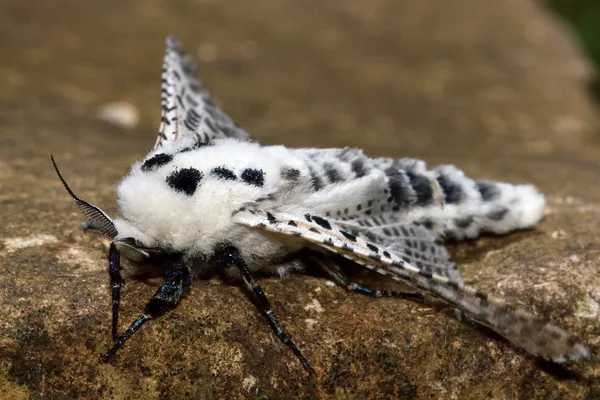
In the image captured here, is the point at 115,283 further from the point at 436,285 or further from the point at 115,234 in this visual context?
the point at 436,285

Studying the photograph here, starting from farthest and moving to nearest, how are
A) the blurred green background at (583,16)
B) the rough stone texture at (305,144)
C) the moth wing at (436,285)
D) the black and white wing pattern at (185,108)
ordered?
the blurred green background at (583,16)
the black and white wing pattern at (185,108)
the rough stone texture at (305,144)
the moth wing at (436,285)

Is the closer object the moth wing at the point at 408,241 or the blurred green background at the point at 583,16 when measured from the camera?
the moth wing at the point at 408,241

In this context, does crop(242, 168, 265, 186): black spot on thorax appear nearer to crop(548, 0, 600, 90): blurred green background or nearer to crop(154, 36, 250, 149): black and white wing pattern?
crop(154, 36, 250, 149): black and white wing pattern

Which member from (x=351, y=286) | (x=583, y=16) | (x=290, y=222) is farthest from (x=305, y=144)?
Result: (x=583, y=16)

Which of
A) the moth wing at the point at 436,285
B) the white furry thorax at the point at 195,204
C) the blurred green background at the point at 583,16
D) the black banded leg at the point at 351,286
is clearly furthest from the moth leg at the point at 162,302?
the blurred green background at the point at 583,16

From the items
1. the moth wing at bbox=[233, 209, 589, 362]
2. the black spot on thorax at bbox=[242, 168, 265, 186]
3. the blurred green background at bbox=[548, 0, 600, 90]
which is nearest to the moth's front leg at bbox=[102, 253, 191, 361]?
the moth wing at bbox=[233, 209, 589, 362]

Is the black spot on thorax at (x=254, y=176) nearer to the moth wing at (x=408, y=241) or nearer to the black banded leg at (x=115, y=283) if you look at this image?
the moth wing at (x=408, y=241)

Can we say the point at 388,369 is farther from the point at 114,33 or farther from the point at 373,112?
the point at 114,33

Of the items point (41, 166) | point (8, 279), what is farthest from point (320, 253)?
point (41, 166)
